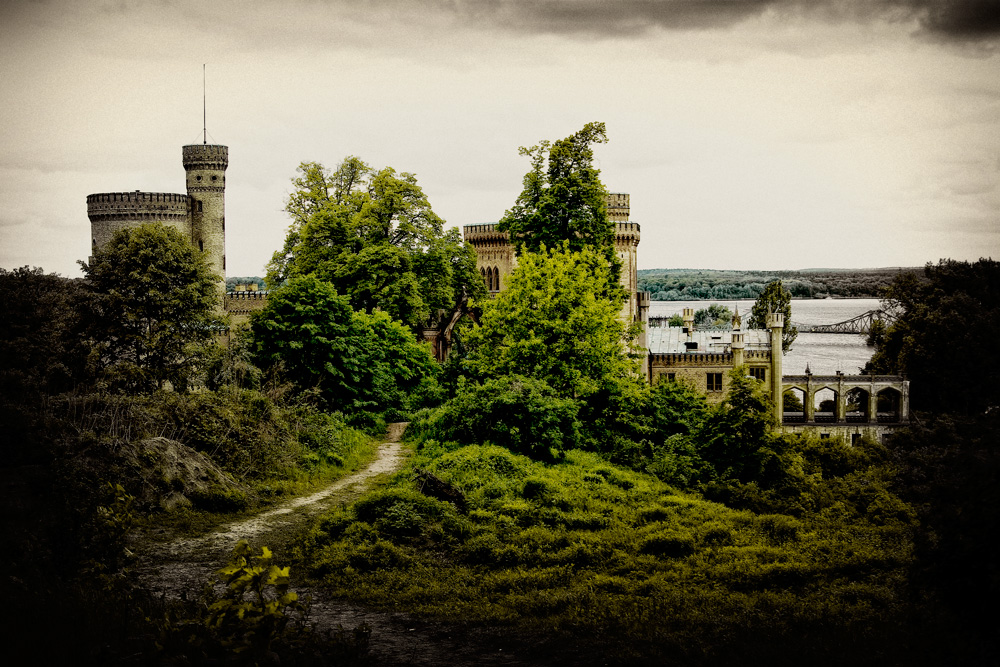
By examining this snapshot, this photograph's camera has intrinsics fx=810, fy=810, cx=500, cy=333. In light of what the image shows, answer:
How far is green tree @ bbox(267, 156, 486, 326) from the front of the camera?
33969 mm

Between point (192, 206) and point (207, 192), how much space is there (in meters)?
1.41

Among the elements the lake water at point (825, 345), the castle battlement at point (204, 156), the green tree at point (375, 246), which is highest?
the castle battlement at point (204, 156)

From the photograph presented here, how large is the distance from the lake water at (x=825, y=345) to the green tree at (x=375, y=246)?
37.6 m

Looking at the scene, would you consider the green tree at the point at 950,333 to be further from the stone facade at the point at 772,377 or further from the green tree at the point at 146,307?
the green tree at the point at 146,307

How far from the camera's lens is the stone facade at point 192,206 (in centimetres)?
5309

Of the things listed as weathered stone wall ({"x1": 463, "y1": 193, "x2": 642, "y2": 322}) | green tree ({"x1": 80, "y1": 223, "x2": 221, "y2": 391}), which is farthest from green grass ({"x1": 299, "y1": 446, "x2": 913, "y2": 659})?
weathered stone wall ({"x1": 463, "y1": 193, "x2": 642, "y2": 322})

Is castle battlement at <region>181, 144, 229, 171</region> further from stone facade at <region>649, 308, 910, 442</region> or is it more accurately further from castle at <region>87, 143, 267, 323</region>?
stone facade at <region>649, 308, 910, 442</region>

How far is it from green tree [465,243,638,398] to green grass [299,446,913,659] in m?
7.60

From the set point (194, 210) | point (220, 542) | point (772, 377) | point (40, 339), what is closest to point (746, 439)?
point (220, 542)

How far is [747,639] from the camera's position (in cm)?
977

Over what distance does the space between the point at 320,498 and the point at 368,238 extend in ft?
65.6

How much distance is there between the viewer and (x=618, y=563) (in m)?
13.3

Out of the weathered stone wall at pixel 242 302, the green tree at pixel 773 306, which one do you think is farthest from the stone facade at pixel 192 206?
the green tree at pixel 773 306

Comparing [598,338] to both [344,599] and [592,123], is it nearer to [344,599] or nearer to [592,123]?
[592,123]
